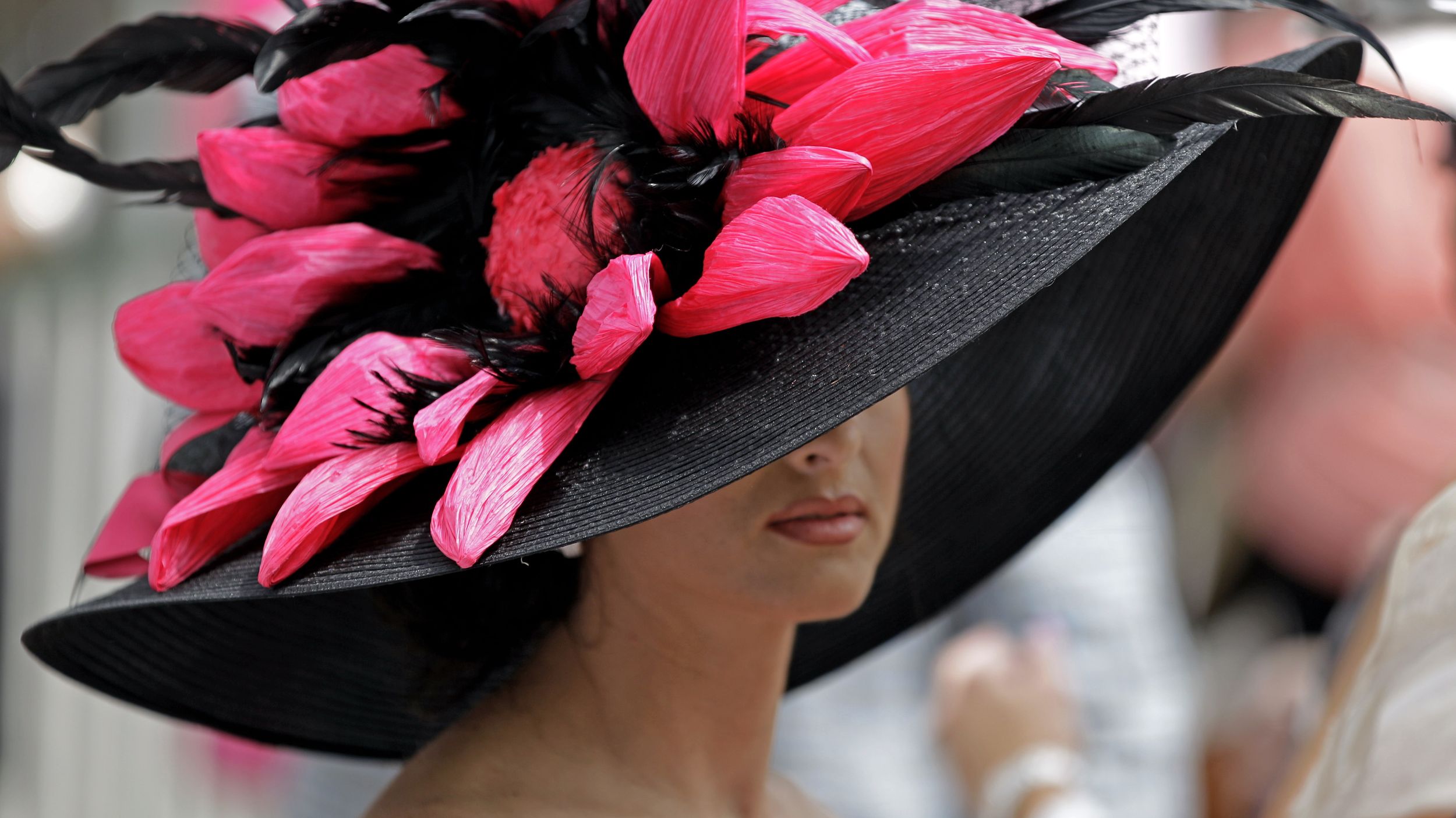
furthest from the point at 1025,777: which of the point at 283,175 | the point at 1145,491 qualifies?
the point at 283,175

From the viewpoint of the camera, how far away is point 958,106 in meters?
0.76

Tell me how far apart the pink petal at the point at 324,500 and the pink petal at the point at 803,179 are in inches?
9.2

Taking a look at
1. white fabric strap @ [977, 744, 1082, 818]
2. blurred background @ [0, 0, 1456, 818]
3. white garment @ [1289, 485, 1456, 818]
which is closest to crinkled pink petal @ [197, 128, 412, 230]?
white garment @ [1289, 485, 1456, 818]

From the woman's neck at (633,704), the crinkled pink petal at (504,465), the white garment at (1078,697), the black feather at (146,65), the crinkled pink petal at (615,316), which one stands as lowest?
the white garment at (1078,697)

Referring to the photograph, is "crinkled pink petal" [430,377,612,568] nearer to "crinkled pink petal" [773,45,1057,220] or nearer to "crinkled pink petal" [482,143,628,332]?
"crinkled pink petal" [482,143,628,332]

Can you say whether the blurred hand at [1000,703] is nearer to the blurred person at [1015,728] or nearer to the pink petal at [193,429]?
the blurred person at [1015,728]

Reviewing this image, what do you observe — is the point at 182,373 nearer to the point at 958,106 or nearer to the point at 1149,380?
the point at 958,106

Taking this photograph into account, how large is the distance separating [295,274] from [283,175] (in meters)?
0.08

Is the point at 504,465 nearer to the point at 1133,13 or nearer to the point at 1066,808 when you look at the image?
the point at 1133,13

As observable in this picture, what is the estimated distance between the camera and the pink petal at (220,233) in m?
0.96

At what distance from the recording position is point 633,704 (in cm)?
98

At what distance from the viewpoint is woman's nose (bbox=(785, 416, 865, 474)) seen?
35.3 inches

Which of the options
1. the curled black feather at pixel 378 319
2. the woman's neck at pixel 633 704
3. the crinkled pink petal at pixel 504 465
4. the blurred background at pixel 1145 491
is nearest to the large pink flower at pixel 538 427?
the crinkled pink petal at pixel 504 465

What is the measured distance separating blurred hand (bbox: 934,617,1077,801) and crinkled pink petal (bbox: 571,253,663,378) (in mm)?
1388
